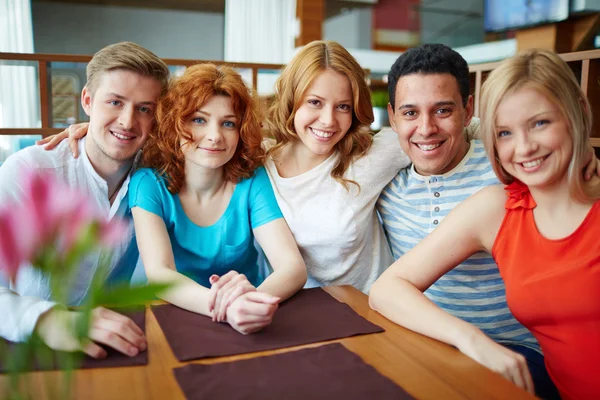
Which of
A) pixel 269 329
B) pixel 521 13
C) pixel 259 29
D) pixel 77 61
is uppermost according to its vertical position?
pixel 259 29

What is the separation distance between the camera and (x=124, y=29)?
26.0 ft

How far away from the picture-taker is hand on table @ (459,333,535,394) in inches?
35.5

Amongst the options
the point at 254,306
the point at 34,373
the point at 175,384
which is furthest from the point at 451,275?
the point at 34,373

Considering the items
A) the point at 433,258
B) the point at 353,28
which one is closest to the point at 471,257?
the point at 433,258

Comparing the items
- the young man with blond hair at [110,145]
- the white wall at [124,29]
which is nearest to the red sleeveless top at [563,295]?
the young man with blond hair at [110,145]

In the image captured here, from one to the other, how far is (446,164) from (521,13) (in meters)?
4.61

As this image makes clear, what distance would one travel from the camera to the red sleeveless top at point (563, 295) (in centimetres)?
104

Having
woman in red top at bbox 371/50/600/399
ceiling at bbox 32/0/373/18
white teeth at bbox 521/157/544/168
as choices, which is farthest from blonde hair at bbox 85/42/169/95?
ceiling at bbox 32/0/373/18

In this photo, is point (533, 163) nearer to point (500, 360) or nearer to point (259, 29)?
point (500, 360)

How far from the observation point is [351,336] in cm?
103

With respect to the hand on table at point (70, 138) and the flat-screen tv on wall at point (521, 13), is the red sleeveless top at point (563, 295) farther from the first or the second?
the flat-screen tv on wall at point (521, 13)

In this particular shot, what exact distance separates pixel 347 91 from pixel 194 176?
0.54 meters

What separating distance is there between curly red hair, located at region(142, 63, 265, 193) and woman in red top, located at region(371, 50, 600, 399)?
0.65 m

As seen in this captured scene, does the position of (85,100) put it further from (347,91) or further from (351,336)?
(351,336)
